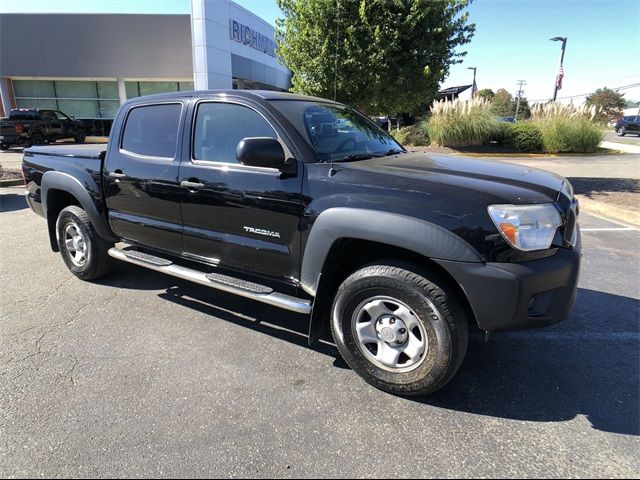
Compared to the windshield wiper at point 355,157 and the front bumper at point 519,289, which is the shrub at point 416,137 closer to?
the windshield wiper at point 355,157

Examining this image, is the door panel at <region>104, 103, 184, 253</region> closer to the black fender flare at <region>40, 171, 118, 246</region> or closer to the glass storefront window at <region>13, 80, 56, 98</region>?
the black fender flare at <region>40, 171, 118, 246</region>

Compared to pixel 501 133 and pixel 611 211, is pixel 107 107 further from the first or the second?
pixel 611 211

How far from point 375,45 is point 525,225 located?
7.54 meters

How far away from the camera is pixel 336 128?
11.5ft

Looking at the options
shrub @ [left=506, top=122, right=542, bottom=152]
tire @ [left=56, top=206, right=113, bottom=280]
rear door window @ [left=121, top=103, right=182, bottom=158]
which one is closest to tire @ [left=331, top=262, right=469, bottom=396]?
rear door window @ [left=121, top=103, right=182, bottom=158]

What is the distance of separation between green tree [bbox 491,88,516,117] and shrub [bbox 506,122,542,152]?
1265 millimetres

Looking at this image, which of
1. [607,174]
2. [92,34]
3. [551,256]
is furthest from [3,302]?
[92,34]

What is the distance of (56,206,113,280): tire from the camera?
174 inches

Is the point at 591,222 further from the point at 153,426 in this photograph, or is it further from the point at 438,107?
the point at 438,107

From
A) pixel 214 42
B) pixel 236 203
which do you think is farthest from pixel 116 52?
pixel 236 203

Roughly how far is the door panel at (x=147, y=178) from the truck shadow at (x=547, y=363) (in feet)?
2.43

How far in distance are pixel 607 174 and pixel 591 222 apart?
19.8 ft

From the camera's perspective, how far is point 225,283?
3297mm

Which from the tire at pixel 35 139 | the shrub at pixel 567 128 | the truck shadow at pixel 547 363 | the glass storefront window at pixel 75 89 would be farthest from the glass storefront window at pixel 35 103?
the truck shadow at pixel 547 363
